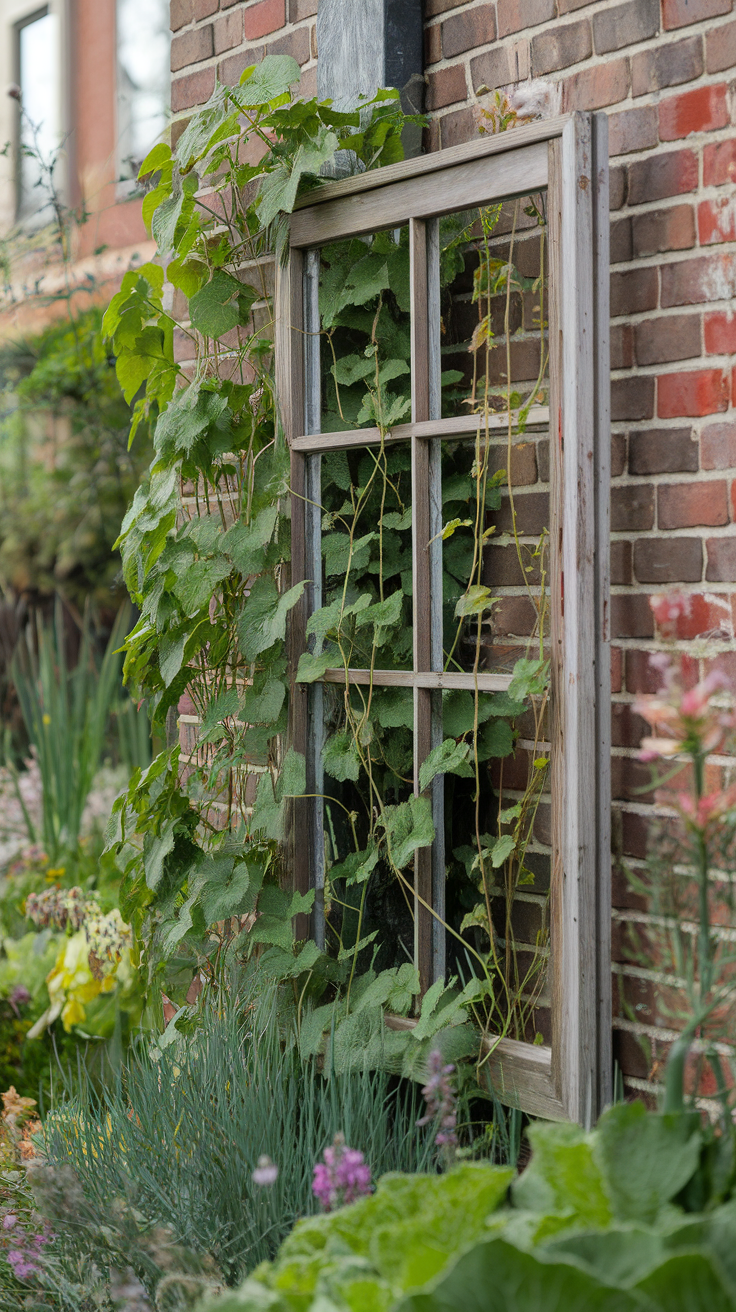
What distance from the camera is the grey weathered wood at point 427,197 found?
1.81m

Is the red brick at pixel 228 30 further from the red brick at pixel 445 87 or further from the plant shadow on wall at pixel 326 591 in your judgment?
the red brick at pixel 445 87

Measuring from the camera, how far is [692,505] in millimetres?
1749

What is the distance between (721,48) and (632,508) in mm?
687

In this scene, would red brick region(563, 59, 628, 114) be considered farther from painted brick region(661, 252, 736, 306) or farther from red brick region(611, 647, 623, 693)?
red brick region(611, 647, 623, 693)

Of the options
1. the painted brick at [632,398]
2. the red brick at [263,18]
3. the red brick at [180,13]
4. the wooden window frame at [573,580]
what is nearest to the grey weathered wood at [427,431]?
the wooden window frame at [573,580]

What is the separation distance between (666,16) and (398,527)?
0.93m

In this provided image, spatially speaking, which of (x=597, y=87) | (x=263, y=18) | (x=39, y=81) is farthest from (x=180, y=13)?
(x=39, y=81)

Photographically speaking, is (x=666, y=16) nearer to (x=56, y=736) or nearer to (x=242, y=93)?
(x=242, y=93)

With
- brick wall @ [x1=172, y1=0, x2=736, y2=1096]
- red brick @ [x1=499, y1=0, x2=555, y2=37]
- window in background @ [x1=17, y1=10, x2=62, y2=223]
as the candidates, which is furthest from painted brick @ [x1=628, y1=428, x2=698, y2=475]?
window in background @ [x1=17, y1=10, x2=62, y2=223]

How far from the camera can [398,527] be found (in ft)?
6.94

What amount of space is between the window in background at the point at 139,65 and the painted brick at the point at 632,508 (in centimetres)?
562

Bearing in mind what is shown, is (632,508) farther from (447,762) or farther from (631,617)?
(447,762)

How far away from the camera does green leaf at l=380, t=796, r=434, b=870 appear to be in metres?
2.01

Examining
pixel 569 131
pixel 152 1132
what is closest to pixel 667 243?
pixel 569 131
